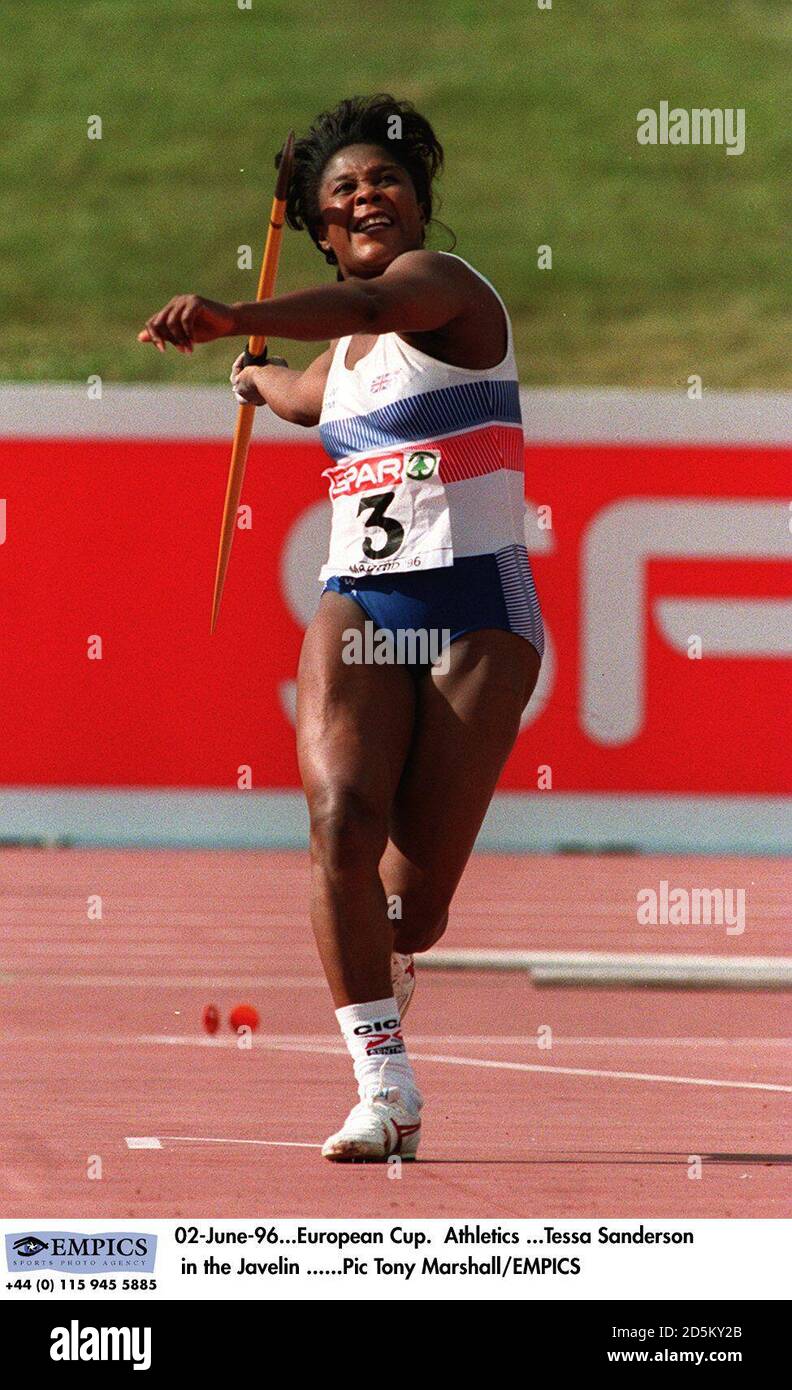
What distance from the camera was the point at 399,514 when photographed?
18.9ft

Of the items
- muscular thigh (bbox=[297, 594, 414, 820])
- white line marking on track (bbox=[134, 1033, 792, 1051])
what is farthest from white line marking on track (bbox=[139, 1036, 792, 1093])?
muscular thigh (bbox=[297, 594, 414, 820])

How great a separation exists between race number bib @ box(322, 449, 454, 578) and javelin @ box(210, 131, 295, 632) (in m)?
0.47

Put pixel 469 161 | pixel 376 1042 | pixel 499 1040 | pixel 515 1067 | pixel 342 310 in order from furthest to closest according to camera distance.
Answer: pixel 469 161, pixel 499 1040, pixel 515 1067, pixel 376 1042, pixel 342 310

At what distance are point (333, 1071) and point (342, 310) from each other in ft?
10.3

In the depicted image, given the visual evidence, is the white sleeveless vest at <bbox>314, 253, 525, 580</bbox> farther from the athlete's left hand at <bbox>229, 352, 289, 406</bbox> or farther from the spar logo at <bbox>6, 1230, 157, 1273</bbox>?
the spar logo at <bbox>6, 1230, 157, 1273</bbox>

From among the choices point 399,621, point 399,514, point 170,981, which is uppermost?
point 399,514

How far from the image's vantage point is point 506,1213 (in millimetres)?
5230

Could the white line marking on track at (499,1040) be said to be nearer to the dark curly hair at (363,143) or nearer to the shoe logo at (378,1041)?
the shoe logo at (378,1041)

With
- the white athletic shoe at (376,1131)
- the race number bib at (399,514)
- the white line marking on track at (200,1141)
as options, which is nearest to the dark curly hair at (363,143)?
the race number bib at (399,514)

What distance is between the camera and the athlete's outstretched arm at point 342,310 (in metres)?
4.71

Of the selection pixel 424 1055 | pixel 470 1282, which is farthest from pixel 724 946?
pixel 470 1282

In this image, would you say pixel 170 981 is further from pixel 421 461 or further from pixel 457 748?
pixel 421 461
